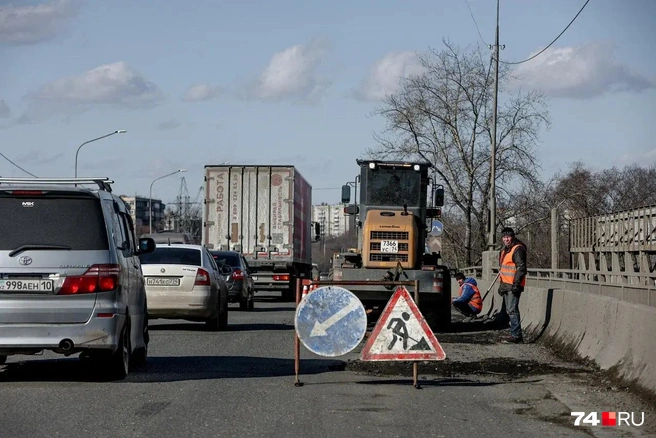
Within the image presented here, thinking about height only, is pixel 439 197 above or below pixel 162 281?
above

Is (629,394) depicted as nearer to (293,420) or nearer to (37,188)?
(293,420)

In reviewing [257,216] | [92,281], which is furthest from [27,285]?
[257,216]

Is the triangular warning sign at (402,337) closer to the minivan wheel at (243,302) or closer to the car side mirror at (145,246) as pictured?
the car side mirror at (145,246)

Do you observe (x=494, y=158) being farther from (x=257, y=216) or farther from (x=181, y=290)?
(x=181, y=290)

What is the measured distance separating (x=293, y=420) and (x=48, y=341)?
3.01 meters

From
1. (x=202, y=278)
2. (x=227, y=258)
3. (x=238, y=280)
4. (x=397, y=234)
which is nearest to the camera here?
(x=202, y=278)

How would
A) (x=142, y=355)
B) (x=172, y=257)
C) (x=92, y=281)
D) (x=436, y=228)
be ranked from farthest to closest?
1. (x=436, y=228)
2. (x=172, y=257)
3. (x=142, y=355)
4. (x=92, y=281)

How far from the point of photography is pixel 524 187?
56.4 m

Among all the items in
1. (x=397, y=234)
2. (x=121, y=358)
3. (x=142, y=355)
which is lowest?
(x=142, y=355)

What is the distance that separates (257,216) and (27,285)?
81.9ft

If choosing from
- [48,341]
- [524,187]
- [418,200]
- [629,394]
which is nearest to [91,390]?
[48,341]

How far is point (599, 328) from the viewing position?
1285 cm

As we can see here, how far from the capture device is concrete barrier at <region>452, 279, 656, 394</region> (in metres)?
10.2

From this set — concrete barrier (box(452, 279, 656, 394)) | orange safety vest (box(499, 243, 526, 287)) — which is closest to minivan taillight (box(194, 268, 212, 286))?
orange safety vest (box(499, 243, 526, 287))
